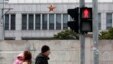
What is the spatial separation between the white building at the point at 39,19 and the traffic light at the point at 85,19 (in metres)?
67.7

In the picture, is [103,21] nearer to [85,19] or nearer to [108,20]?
[108,20]

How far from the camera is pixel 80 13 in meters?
13.8

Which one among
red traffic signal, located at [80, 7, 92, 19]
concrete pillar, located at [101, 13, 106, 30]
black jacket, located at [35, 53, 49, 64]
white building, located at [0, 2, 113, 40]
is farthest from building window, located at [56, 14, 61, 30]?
black jacket, located at [35, 53, 49, 64]

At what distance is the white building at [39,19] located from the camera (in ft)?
269

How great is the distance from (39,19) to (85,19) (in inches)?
2729

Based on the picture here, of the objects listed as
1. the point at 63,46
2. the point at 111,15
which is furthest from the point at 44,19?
the point at 63,46

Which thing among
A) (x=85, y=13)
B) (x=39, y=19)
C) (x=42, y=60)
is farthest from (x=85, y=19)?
(x=39, y=19)

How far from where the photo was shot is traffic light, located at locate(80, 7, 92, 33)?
1380 cm

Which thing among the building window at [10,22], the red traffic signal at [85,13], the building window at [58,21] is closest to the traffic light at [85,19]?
the red traffic signal at [85,13]

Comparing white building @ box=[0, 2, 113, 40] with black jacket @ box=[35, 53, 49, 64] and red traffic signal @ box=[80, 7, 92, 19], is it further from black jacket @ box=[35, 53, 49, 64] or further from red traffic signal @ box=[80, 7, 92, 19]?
black jacket @ box=[35, 53, 49, 64]

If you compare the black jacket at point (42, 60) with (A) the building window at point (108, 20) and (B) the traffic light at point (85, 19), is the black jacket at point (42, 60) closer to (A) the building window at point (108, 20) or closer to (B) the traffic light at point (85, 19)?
(B) the traffic light at point (85, 19)

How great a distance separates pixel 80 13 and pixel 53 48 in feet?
19.9

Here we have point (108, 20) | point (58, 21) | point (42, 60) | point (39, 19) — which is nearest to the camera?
point (42, 60)

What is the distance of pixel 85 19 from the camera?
13.9 meters
